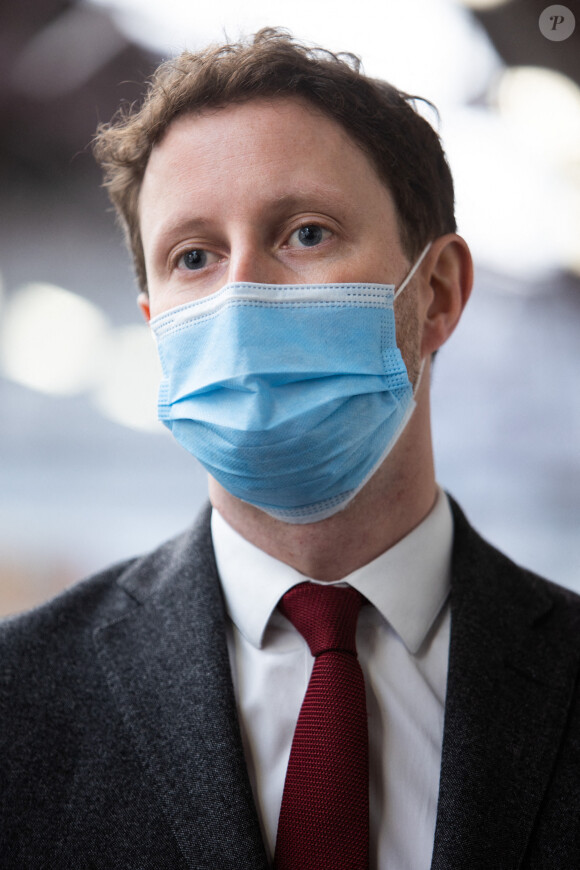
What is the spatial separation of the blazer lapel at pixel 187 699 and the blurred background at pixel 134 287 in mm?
807

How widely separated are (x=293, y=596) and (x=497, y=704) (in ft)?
1.38

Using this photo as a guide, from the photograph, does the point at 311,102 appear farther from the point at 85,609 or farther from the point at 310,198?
the point at 85,609

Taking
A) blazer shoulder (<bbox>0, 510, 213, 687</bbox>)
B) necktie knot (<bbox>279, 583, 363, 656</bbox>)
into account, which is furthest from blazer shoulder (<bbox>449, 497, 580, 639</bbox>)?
blazer shoulder (<bbox>0, 510, 213, 687</bbox>)

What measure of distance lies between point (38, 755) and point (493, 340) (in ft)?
5.94

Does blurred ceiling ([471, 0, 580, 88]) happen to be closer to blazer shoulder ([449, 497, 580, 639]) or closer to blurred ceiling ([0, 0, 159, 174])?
blurred ceiling ([0, 0, 159, 174])

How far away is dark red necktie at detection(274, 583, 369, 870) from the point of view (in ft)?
3.79

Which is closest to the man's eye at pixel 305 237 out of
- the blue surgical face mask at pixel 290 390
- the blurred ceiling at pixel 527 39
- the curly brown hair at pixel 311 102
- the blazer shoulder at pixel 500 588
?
the blue surgical face mask at pixel 290 390

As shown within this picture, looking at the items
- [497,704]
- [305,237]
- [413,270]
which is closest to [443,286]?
[413,270]

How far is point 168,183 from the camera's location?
4.92 ft

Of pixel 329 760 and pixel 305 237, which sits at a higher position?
pixel 305 237

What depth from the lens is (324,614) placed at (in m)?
1.37

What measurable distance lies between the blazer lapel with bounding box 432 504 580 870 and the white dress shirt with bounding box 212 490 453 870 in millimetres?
57

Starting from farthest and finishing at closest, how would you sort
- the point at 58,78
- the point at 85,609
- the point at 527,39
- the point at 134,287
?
the point at 134,287, the point at 58,78, the point at 527,39, the point at 85,609

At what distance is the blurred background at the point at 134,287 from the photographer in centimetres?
200
